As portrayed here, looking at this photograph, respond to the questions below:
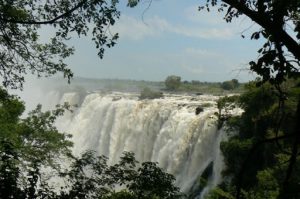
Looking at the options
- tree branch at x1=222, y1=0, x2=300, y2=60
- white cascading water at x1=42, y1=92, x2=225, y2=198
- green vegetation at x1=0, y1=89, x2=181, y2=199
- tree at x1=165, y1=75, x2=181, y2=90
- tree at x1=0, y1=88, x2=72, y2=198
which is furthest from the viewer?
tree at x1=165, y1=75, x2=181, y2=90

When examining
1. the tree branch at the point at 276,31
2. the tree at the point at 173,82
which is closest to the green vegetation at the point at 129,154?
the tree branch at the point at 276,31

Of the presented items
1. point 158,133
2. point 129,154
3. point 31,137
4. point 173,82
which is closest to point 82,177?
point 129,154

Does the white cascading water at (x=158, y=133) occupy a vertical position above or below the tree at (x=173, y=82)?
below

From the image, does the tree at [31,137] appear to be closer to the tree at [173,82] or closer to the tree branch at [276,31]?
the tree branch at [276,31]

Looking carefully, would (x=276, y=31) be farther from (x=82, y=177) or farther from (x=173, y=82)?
(x=173, y=82)

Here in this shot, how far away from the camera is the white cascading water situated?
21.8 m

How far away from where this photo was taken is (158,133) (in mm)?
28109

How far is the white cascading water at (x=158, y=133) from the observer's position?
2175 cm

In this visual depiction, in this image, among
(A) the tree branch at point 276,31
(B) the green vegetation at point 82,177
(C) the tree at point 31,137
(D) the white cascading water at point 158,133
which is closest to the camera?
(A) the tree branch at point 276,31

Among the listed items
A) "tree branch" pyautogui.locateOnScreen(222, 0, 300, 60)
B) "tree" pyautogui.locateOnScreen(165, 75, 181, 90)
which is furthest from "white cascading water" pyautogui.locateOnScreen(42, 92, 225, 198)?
"tree" pyautogui.locateOnScreen(165, 75, 181, 90)

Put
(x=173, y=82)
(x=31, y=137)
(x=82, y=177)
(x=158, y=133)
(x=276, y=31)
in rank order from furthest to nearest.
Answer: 1. (x=173, y=82)
2. (x=158, y=133)
3. (x=31, y=137)
4. (x=82, y=177)
5. (x=276, y=31)

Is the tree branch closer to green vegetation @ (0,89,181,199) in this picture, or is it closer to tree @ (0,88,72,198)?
green vegetation @ (0,89,181,199)

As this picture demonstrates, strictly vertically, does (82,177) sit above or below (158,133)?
above

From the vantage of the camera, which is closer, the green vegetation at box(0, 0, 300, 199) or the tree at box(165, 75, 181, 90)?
the green vegetation at box(0, 0, 300, 199)
